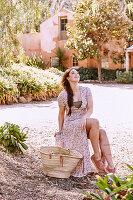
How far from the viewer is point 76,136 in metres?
3.95

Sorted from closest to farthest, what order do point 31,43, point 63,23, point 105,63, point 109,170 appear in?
point 109,170, point 105,63, point 63,23, point 31,43

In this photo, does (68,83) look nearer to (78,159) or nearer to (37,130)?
(78,159)

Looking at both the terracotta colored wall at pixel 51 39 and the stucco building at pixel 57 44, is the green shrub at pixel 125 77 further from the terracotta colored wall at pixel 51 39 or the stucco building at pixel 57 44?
the terracotta colored wall at pixel 51 39

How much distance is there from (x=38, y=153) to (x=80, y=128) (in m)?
1.19

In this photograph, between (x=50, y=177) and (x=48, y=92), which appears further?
(x=48, y=92)

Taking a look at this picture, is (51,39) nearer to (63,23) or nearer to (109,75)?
(63,23)

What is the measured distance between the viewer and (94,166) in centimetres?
401

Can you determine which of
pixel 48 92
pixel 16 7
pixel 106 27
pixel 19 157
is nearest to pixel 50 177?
pixel 19 157

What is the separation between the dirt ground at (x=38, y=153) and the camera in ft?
10.3

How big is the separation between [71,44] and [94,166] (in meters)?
17.3

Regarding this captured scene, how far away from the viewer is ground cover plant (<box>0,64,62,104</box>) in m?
10.9

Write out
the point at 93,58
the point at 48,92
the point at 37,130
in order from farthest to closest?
the point at 93,58, the point at 48,92, the point at 37,130

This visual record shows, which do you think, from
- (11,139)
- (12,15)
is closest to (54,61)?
(12,15)

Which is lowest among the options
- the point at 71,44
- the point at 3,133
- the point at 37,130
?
the point at 37,130
